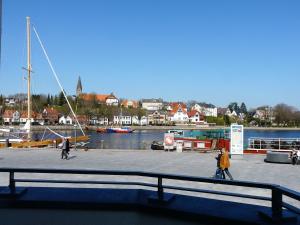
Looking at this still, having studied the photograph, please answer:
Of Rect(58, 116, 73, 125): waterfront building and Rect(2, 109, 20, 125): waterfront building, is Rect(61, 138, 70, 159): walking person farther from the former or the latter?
Rect(58, 116, 73, 125): waterfront building

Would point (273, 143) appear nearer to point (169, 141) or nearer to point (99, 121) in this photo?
point (169, 141)

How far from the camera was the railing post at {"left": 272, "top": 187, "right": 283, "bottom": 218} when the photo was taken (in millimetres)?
5480

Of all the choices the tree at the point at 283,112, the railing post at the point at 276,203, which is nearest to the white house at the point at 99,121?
the tree at the point at 283,112

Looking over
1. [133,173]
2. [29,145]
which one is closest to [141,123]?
[29,145]

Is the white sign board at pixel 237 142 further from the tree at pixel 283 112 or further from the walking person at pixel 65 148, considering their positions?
the tree at pixel 283 112

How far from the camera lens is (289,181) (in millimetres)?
16766

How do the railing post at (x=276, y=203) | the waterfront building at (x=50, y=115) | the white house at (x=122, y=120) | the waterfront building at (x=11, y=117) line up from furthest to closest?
the white house at (x=122, y=120) → the waterfront building at (x=50, y=115) → the waterfront building at (x=11, y=117) → the railing post at (x=276, y=203)

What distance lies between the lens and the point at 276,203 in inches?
219

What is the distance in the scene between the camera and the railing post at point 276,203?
5480mm

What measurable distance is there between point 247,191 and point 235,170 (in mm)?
7743

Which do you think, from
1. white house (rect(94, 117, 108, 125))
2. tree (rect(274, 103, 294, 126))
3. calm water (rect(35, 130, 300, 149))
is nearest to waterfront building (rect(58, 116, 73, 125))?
white house (rect(94, 117, 108, 125))

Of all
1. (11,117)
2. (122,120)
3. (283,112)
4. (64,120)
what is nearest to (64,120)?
(64,120)

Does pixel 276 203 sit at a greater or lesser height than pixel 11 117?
lesser

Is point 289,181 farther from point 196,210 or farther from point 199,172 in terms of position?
point 196,210
